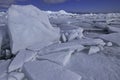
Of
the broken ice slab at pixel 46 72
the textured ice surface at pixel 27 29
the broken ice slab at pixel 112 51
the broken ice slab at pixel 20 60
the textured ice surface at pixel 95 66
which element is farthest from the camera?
the textured ice surface at pixel 27 29

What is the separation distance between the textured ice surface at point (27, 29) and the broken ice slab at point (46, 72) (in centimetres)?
117

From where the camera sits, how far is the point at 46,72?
2.28 meters

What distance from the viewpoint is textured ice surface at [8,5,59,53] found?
146 inches

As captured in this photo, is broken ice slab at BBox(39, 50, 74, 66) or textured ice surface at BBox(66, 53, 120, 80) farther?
broken ice slab at BBox(39, 50, 74, 66)

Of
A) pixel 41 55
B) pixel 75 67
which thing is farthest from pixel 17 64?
pixel 75 67

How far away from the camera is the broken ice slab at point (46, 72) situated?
211 centimetres

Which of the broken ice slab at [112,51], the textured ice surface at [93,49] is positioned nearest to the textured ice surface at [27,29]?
the textured ice surface at [93,49]

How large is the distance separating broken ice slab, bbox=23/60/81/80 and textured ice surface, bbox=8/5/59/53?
117cm

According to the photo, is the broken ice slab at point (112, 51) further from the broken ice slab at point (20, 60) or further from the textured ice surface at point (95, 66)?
the broken ice slab at point (20, 60)

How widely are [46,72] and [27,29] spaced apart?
184 cm

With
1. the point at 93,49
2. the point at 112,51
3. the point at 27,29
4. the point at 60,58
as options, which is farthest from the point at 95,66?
the point at 27,29

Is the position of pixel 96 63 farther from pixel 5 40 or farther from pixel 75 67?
pixel 5 40

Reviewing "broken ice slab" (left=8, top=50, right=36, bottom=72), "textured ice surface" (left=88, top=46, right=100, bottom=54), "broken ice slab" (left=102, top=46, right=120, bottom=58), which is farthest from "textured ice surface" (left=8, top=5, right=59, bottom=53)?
"broken ice slab" (left=102, top=46, right=120, bottom=58)

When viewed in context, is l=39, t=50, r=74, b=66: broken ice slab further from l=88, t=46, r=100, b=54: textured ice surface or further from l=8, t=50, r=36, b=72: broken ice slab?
l=88, t=46, r=100, b=54: textured ice surface
